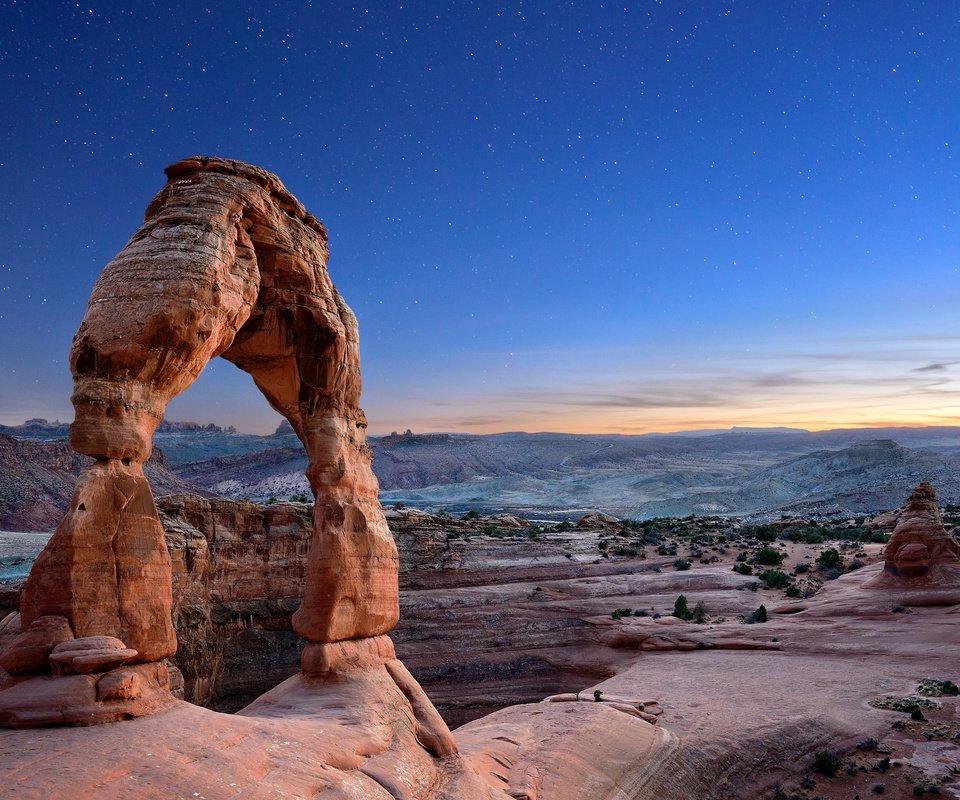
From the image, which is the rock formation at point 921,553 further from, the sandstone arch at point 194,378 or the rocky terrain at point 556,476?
the rocky terrain at point 556,476

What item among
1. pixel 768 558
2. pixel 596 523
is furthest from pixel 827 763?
pixel 596 523

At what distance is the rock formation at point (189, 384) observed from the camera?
25.4 feet

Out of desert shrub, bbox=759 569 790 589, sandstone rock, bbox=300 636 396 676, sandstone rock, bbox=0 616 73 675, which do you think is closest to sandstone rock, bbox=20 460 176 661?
sandstone rock, bbox=0 616 73 675

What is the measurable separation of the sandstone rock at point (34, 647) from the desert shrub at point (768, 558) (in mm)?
35472

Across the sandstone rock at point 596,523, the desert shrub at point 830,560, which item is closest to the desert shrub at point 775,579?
the desert shrub at point 830,560

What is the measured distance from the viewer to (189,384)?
366 inches

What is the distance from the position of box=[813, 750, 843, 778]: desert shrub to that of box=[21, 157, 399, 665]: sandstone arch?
9.82 m

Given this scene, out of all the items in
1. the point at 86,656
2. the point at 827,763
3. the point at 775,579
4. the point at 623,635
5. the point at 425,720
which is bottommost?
the point at 623,635

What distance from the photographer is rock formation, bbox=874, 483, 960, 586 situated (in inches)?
1006

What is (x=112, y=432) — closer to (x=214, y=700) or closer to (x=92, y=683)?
(x=92, y=683)

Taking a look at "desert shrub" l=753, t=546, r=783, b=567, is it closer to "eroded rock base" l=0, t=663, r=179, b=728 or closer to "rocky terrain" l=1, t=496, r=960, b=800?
"rocky terrain" l=1, t=496, r=960, b=800

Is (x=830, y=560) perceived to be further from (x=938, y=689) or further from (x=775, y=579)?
(x=938, y=689)

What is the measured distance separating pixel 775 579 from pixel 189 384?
29884mm

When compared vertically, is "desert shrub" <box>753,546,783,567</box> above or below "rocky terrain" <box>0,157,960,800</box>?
below
